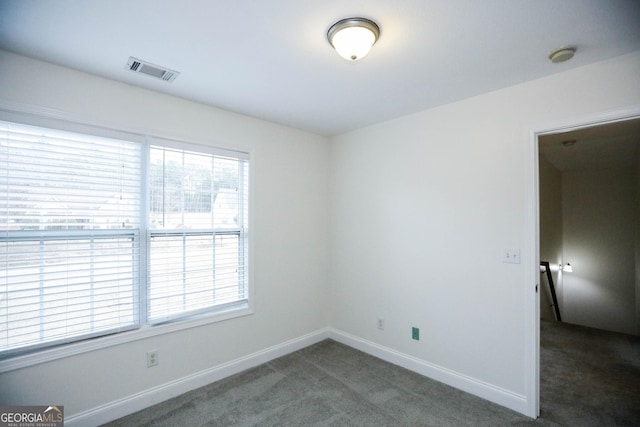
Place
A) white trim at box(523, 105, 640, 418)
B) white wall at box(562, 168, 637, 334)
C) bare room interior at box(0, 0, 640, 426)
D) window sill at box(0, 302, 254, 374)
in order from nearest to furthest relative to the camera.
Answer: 1. bare room interior at box(0, 0, 640, 426)
2. window sill at box(0, 302, 254, 374)
3. white trim at box(523, 105, 640, 418)
4. white wall at box(562, 168, 637, 334)

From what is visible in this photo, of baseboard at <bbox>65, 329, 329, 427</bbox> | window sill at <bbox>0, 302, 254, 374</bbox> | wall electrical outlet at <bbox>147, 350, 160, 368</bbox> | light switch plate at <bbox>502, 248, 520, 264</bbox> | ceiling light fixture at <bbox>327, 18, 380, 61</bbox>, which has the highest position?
ceiling light fixture at <bbox>327, 18, 380, 61</bbox>

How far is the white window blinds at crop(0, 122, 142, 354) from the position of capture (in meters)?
1.89

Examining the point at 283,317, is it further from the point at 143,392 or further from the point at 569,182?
the point at 569,182

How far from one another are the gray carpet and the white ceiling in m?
2.55

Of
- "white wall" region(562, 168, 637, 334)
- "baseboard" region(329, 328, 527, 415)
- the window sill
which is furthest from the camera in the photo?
"white wall" region(562, 168, 637, 334)

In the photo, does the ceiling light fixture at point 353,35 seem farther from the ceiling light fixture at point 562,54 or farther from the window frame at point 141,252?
the window frame at point 141,252

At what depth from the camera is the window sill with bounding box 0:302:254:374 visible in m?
1.88

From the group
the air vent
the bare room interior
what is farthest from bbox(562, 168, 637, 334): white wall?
the air vent

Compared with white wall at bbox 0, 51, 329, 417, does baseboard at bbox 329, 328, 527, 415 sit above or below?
below

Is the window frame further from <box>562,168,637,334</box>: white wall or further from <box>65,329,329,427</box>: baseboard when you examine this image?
<box>562,168,637,334</box>: white wall

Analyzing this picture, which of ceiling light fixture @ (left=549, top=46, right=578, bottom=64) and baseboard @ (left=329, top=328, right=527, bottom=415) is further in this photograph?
baseboard @ (left=329, top=328, right=527, bottom=415)

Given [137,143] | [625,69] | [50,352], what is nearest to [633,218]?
[625,69]

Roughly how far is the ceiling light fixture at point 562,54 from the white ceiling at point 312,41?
1.6 inches

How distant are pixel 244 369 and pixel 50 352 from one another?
1561 millimetres
